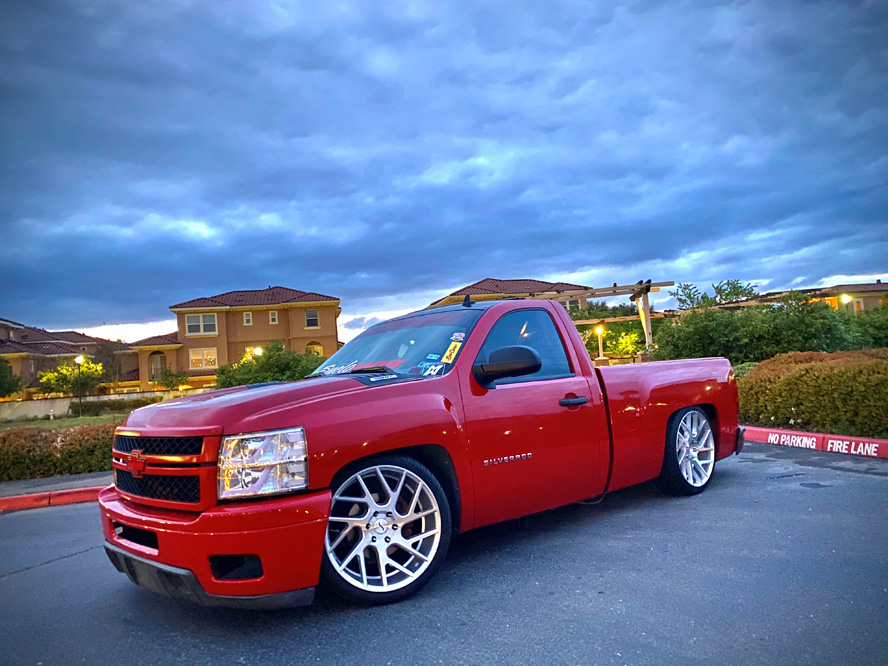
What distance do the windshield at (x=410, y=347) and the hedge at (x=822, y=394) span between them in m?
5.79

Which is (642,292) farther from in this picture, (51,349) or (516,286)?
(51,349)

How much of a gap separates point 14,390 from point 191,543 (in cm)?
4804

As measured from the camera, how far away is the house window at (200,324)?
49088mm

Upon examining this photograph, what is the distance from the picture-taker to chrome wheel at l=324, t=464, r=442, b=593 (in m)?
3.33

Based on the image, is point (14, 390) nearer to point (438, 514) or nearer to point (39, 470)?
point (39, 470)

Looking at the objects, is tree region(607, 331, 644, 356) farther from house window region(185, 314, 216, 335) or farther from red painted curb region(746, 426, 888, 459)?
house window region(185, 314, 216, 335)

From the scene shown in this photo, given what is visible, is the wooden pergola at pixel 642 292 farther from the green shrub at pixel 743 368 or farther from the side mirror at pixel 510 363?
the side mirror at pixel 510 363

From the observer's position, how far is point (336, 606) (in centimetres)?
344

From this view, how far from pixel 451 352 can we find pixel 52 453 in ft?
28.0

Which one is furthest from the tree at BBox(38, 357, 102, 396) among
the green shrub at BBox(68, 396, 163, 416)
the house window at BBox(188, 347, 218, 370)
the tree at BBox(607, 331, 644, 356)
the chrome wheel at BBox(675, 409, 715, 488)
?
the chrome wheel at BBox(675, 409, 715, 488)

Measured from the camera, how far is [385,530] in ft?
11.3

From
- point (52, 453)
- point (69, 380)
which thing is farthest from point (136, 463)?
point (69, 380)

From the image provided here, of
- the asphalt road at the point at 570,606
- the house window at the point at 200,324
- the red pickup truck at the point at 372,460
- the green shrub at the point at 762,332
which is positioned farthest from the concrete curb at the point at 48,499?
the house window at the point at 200,324

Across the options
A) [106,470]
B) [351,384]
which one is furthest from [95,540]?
[106,470]
